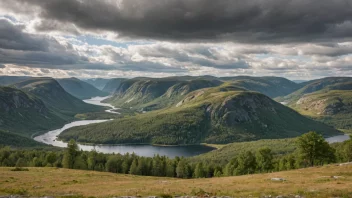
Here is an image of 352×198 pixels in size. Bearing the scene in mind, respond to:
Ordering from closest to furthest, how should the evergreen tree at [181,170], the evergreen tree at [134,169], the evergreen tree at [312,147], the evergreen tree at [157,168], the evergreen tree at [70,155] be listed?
the evergreen tree at [312,147] < the evergreen tree at [70,155] < the evergreen tree at [134,169] < the evergreen tree at [181,170] < the evergreen tree at [157,168]

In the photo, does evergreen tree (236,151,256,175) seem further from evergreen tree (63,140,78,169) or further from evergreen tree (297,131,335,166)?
evergreen tree (63,140,78,169)

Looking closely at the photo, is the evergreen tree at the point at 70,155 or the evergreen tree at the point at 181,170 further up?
the evergreen tree at the point at 70,155

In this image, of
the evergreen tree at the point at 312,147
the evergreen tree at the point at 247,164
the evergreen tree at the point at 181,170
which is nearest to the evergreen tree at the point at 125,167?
the evergreen tree at the point at 181,170

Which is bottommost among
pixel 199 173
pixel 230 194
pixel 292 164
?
pixel 199 173

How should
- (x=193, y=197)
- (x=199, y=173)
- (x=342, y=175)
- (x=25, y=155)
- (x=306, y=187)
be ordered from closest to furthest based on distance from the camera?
(x=193, y=197) → (x=306, y=187) → (x=342, y=175) → (x=199, y=173) → (x=25, y=155)

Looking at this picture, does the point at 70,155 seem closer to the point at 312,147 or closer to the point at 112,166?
the point at 112,166

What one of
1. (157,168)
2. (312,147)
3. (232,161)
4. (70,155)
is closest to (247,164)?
(232,161)

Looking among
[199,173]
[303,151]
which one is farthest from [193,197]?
[199,173]

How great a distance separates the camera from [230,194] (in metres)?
39.3

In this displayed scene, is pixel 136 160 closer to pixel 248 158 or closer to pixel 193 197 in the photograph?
pixel 248 158

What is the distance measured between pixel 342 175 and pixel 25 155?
185107 mm

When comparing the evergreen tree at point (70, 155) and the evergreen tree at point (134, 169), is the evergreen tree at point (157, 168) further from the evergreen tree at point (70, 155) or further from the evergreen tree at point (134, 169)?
the evergreen tree at point (70, 155)

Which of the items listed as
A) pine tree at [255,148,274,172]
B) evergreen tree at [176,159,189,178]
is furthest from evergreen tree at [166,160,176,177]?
pine tree at [255,148,274,172]

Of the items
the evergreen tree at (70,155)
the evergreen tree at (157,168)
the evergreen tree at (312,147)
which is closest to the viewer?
the evergreen tree at (312,147)
